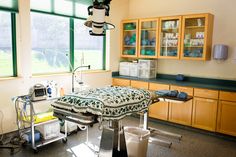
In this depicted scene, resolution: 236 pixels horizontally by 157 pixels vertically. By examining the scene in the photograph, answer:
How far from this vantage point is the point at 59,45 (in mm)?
4496

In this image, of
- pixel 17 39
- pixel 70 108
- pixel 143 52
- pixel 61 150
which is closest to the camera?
pixel 70 108

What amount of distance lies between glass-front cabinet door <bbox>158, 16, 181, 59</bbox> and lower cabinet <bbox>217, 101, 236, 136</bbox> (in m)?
1.33

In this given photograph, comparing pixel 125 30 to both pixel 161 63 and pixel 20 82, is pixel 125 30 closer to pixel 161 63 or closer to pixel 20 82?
pixel 161 63

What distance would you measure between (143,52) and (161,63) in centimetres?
49

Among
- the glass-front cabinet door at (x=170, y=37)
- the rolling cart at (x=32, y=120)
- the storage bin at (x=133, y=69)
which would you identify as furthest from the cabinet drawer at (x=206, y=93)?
the rolling cart at (x=32, y=120)

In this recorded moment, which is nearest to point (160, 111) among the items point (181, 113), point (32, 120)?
point (181, 113)

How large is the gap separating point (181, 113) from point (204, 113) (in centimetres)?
45

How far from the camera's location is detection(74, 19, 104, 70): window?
15.7 ft

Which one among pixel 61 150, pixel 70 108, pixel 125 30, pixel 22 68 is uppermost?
pixel 125 30

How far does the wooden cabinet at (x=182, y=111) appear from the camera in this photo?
434 cm

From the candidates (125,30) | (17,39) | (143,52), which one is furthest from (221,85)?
(17,39)

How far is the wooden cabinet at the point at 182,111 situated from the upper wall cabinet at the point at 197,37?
0.66m

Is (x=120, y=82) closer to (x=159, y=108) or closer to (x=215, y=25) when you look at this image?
(x=159, y=108)

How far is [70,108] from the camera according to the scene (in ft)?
8.17
